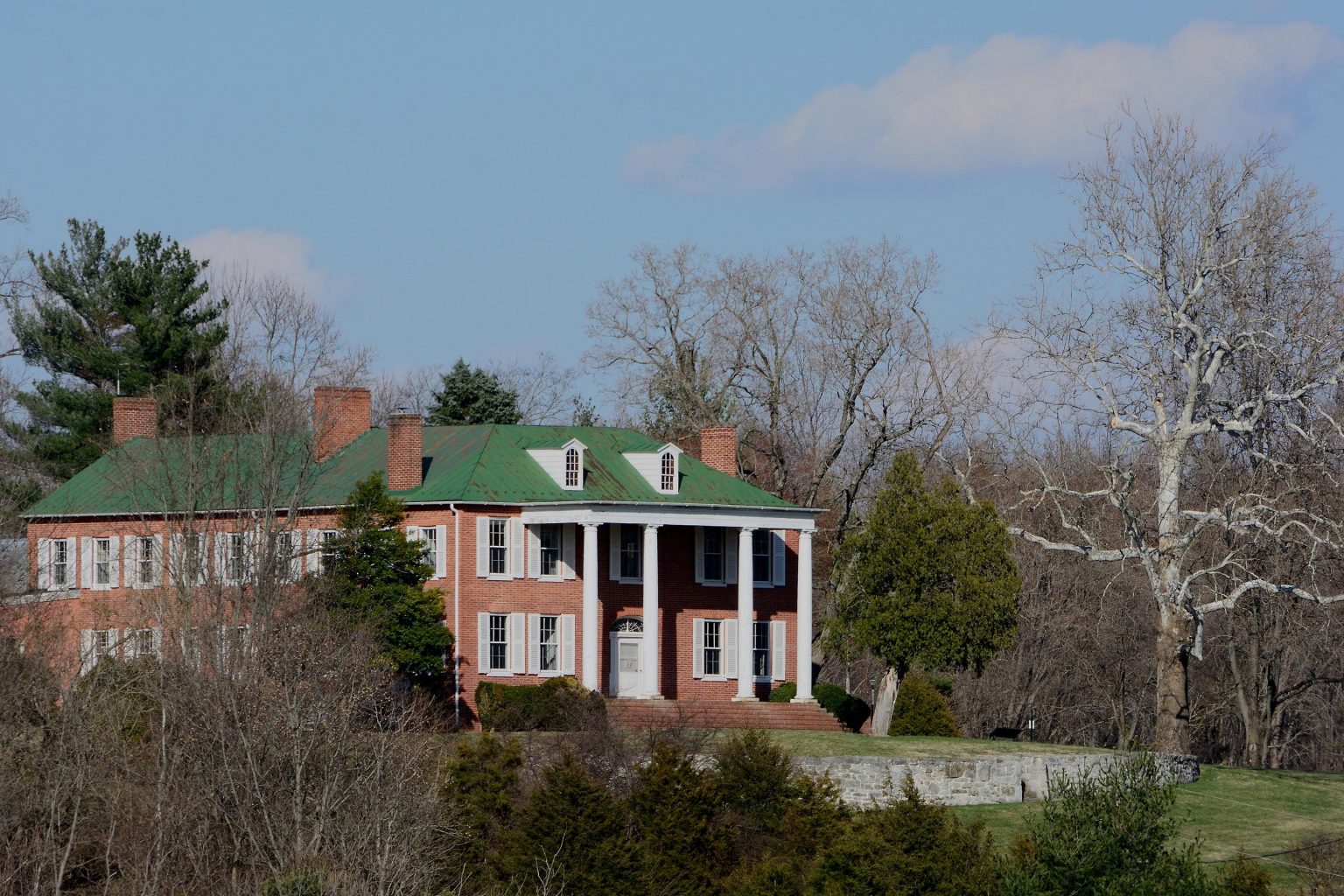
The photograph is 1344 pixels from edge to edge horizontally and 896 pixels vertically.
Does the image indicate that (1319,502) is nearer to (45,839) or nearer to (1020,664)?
(1020,664)

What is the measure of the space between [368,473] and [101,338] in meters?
14.4

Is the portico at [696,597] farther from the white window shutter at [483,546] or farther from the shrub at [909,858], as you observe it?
the shrub at [909,858]

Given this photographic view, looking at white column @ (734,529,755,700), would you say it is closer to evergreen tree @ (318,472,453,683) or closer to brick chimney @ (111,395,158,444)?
evergreen tree @ (318,472,453,683)

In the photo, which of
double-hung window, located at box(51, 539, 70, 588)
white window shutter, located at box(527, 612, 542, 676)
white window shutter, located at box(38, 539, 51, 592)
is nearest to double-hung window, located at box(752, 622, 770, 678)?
white window shutter, located at box(527, 612, 542, 676)

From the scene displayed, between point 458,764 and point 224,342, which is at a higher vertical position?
point 224,342

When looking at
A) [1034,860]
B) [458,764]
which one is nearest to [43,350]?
[458,764]

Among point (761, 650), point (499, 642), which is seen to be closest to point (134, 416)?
point (499, 642)

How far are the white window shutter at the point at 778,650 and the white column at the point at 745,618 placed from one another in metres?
1.52

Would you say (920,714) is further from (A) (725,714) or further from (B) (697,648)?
(B) (697,648)

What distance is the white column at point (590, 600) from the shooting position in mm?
46750

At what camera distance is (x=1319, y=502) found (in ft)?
155

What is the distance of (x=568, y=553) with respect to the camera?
48.5 meters

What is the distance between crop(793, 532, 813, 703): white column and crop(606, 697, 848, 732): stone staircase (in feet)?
2.22

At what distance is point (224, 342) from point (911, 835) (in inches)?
1397
